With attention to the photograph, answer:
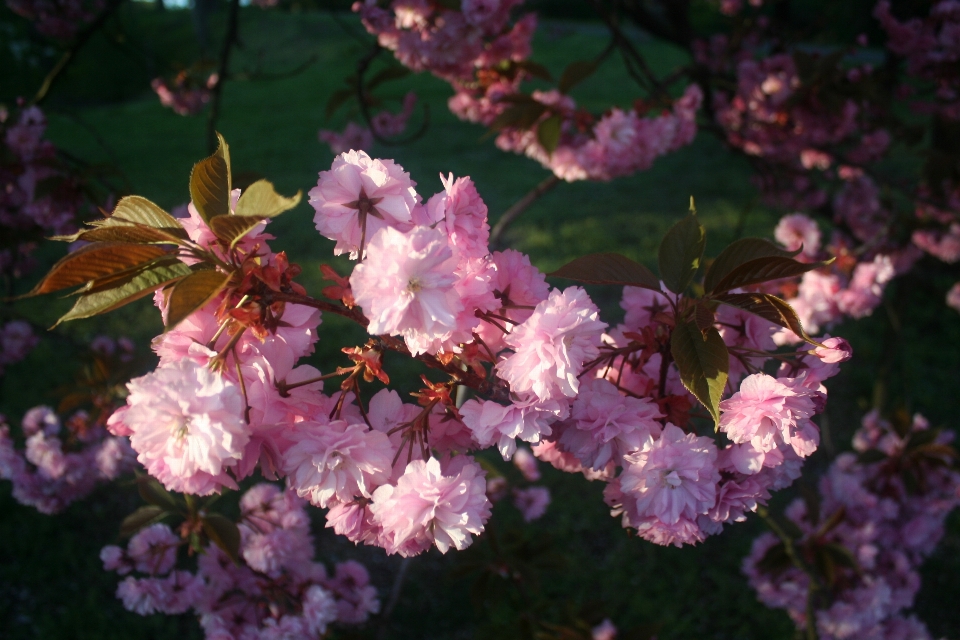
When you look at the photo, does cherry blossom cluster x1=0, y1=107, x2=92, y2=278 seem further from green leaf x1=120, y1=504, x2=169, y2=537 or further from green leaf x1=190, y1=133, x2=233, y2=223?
green leaf x1=190, y1=133, x2=233, y2=223

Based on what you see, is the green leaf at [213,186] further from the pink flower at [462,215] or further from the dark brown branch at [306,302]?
the pink flower at [462,215]

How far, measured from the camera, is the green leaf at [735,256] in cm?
71

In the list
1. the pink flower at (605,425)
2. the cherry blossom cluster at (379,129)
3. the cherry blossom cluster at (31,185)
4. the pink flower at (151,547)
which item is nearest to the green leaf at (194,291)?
the pink flower at (605,425)

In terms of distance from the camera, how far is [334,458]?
0.64 meters

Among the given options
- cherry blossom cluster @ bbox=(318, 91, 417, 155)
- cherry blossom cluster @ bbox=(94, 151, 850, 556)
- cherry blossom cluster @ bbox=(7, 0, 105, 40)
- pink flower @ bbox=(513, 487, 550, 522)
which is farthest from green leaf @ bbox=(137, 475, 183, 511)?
cherry blossom cluster @ bbox=(7, 0, 105, 40)

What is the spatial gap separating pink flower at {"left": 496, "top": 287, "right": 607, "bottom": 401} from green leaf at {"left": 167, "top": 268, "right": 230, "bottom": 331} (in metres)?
0.28

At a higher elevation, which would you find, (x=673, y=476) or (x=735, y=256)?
(x=735, y=256)

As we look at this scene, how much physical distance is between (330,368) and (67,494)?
6.46ft

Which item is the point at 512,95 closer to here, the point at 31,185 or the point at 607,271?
the point at 607,271

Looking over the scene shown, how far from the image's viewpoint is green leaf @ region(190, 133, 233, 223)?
2.10 ft

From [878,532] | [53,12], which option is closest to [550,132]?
[878,532]

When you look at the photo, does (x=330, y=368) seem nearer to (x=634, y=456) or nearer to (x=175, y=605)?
(x=175, y=605)

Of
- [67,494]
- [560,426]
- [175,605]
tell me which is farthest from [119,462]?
[560,426]

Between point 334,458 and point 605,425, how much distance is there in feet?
0.97
